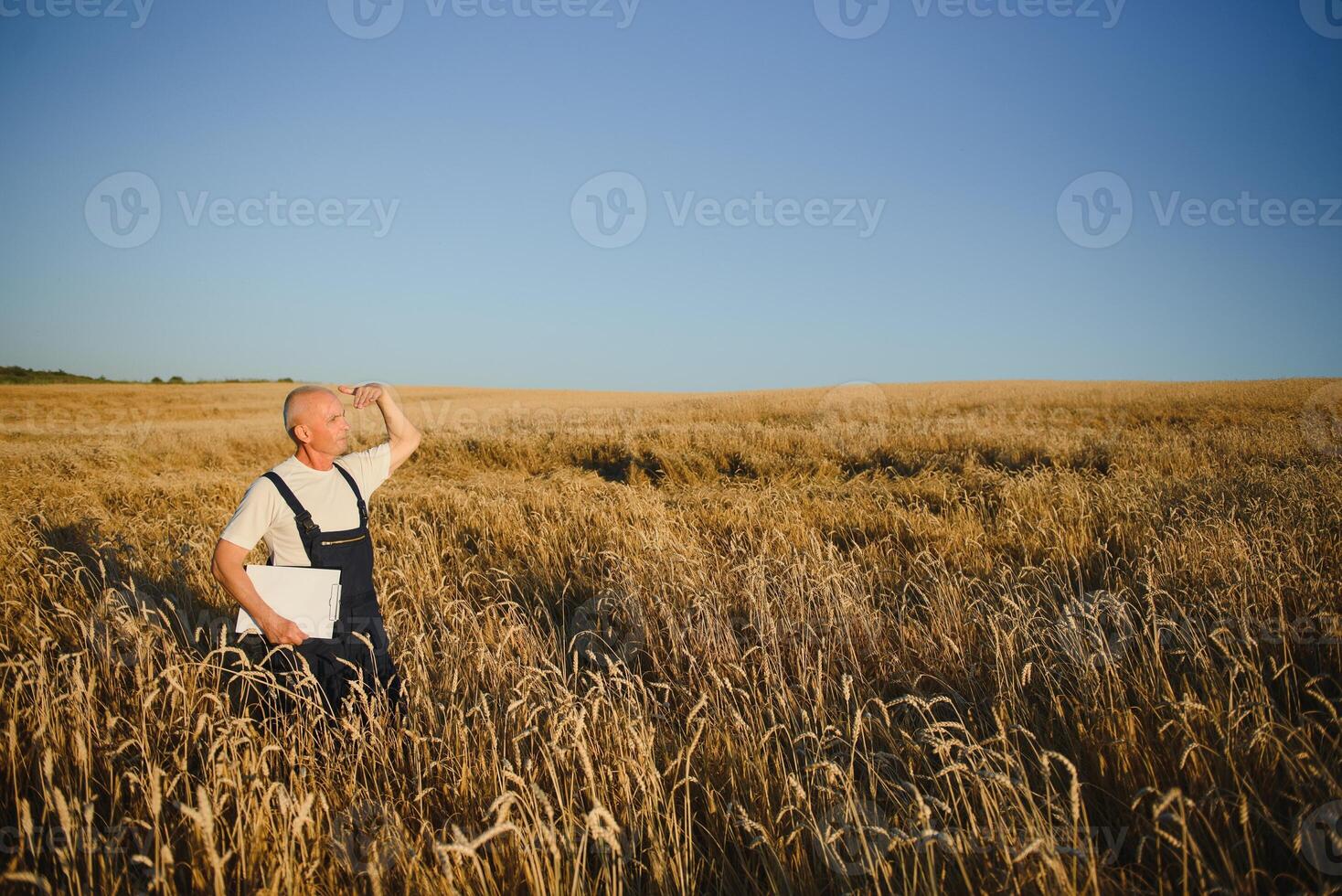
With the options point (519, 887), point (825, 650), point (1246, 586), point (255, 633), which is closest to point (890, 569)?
point (825, 650)

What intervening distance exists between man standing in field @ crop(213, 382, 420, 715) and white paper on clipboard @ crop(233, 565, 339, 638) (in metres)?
0.06

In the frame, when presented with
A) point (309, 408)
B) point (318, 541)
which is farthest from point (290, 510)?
point (309, 408)

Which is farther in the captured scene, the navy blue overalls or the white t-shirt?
the navy blue overalls

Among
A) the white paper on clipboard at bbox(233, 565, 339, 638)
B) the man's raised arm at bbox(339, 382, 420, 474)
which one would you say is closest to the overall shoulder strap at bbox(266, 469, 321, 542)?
the white paper on clipboard at bbox(233, 565, 339, 638)

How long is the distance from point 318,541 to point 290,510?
0.63 ft

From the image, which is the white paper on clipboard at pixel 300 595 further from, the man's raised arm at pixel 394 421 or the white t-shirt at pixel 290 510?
the man's raised arm at pixel 394 421

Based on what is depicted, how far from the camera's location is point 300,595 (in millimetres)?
3088

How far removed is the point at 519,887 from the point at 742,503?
Answer: 18.1 feet

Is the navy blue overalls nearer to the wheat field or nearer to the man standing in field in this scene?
the man standing in field

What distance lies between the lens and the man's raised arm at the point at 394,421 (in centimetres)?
358

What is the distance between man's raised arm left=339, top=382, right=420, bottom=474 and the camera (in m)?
3.58

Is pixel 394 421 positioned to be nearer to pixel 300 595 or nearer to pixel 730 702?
pixel 300 595

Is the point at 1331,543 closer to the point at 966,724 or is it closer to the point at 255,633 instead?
the point at 966,724

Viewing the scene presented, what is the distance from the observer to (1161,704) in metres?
2.53
